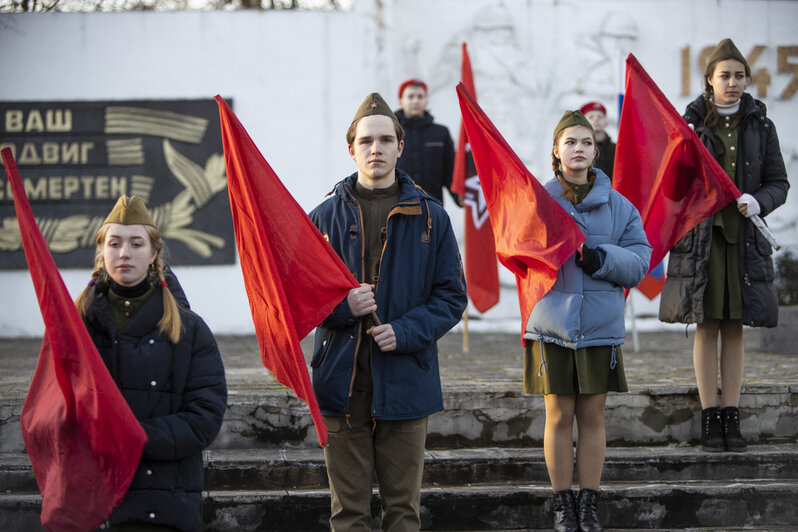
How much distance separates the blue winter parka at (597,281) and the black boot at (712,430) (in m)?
1.21

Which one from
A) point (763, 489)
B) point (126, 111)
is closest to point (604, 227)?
point (763, 489)

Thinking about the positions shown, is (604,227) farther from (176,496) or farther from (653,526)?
(176,496)

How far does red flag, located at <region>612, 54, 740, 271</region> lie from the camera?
496 centimetres

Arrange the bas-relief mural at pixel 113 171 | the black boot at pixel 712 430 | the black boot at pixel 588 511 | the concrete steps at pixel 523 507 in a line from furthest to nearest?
the bas-relief mural at pixel 113 171 < the black boot at pixel 712 430 < the concrete steps at pixel 523 507 < the black boot at pixel 588 511

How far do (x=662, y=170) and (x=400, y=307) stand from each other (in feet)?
6.84

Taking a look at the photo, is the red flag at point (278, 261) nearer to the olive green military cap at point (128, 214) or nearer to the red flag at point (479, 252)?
the olive green military cap at point (128, 214)

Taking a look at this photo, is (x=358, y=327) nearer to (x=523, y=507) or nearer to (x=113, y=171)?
(x=523, y=507)

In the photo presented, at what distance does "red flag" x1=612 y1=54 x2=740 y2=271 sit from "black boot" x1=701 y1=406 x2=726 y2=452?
865mm

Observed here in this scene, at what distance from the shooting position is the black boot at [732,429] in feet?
17.0

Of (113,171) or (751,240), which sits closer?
(751,240)

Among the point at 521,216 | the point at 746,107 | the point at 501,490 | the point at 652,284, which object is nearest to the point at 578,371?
the point at 521,216

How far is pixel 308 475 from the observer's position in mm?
4918

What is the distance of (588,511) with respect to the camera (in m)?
4.17

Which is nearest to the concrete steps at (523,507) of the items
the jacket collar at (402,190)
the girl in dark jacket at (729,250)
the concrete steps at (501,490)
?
the concrete steps at (501,490)
